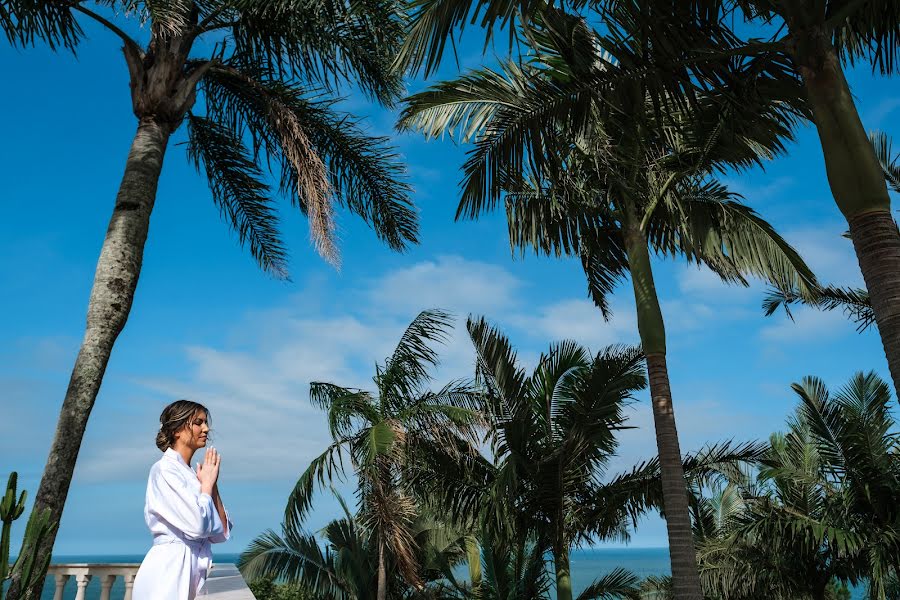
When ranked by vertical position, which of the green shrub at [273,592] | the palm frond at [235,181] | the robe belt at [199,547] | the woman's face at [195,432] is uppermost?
the palm frond at [235,181]

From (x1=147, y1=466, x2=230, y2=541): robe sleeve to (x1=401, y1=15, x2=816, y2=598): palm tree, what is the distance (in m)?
3.83

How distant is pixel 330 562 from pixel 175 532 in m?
13.7

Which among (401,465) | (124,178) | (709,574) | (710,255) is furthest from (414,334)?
(709,574)

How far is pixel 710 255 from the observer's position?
9.57 meters

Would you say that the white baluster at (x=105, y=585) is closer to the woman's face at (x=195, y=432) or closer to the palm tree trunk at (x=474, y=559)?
the woman's face at (x=195, y=432)

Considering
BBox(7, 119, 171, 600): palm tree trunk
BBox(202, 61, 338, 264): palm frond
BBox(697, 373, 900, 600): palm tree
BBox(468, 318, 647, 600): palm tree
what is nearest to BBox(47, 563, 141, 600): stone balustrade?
BBox(7, 119, 171, 600): palm tree trunk

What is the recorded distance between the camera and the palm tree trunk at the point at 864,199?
3.98m

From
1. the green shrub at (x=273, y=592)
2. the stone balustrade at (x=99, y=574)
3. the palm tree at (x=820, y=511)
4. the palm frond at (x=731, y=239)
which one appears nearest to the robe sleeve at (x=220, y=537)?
the stone balustrade at (x=99, y=574)

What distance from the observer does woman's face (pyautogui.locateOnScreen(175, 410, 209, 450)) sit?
2871 millimetres

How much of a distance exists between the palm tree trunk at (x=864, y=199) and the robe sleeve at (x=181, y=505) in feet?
11.4

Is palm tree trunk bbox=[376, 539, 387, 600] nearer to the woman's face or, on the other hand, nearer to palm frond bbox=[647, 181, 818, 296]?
palm frond bbox=[647, 181, 818, 296]

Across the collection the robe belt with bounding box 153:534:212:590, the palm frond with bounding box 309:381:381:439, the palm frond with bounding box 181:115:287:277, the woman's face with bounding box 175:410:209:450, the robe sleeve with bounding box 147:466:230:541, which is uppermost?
the palm frond with bounding box 181:115:287:277

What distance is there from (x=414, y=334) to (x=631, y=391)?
3969 millimetres

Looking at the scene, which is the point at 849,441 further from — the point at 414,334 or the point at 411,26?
the point at 411,26
